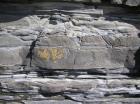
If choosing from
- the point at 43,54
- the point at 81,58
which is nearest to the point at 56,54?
the point at 43,54

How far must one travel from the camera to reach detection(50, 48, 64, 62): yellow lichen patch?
2898 mm

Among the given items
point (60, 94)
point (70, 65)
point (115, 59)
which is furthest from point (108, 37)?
point (60, 94)

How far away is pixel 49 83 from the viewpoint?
115 inches

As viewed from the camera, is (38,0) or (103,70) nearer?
(38,0)

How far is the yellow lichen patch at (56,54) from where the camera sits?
9.51ft

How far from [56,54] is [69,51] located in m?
0.13

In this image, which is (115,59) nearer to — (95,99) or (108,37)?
(108,37)

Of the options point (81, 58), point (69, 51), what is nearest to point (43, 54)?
point (69, 51)

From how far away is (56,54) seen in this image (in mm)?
2912

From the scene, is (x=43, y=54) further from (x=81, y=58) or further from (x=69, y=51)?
(x=81, y=58)

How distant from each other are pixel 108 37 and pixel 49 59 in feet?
2.02

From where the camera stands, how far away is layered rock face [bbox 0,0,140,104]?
9.42 ft

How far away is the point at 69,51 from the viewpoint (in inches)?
116

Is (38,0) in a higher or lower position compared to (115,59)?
higher
